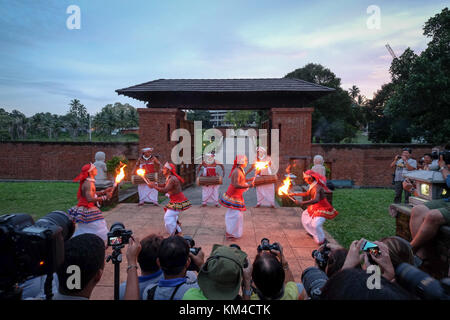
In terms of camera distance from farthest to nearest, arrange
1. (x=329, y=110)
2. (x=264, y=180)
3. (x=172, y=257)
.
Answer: (x=329, y=110), (x=264, y=180), (x=172, y=257)

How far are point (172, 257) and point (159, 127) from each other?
376 inches

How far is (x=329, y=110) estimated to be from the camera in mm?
31156

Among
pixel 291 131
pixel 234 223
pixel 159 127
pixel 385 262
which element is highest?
pixel 159 127

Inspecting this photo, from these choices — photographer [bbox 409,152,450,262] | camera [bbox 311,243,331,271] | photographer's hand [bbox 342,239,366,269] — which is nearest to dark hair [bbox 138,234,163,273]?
camera [bbox 311,243,331,271]

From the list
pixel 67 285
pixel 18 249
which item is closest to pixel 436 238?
pixel 67 285

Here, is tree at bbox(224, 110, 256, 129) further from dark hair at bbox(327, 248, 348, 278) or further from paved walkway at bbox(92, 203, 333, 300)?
dark hair at bbox(327, 248, 348, 278)

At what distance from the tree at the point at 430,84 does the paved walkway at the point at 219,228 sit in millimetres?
9282

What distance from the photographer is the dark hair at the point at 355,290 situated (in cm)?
137

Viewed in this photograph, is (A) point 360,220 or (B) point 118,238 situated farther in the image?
(A) point 360,220

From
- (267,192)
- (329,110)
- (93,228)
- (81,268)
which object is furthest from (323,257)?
(329,110)

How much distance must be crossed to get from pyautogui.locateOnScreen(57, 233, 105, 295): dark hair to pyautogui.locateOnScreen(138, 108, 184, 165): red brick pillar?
361 inches

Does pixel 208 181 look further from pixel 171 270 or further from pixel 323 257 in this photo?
pixel 171 270

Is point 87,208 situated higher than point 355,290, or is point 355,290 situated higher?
point 355,290
